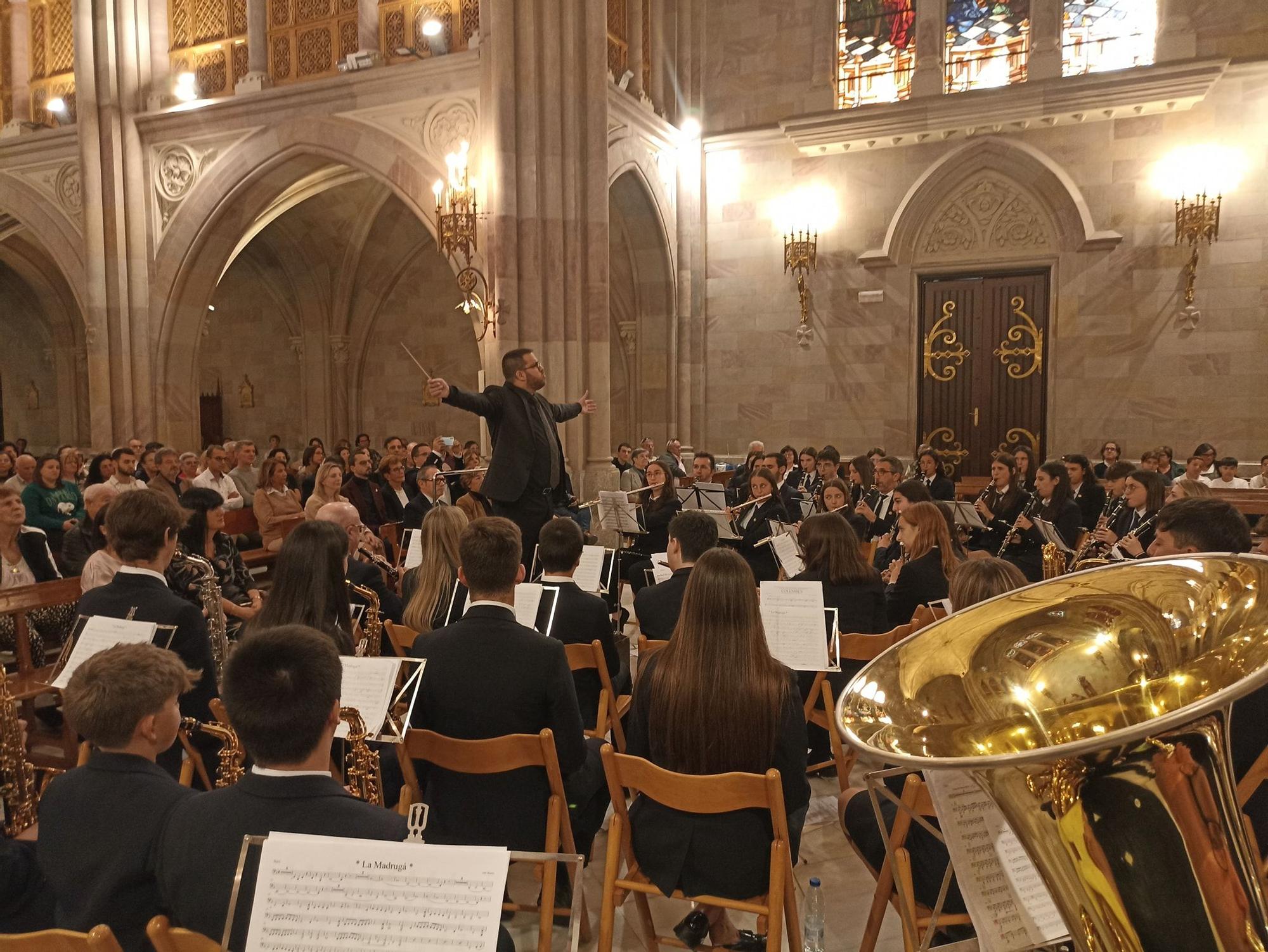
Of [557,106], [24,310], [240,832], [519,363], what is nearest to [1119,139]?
[557,106]

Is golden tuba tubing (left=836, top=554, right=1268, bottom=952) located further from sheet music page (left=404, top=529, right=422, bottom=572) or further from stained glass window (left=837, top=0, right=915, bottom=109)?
stained glass window (left=837, top=0, right=915, bottom=109)

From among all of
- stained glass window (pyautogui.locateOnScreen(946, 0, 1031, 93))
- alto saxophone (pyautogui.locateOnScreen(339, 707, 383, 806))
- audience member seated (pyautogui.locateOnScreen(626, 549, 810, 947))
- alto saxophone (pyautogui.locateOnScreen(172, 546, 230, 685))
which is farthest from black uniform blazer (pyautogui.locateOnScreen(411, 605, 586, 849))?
stained glass window (pyautogui.locateOnScreen(946, 0, 1031, 93))

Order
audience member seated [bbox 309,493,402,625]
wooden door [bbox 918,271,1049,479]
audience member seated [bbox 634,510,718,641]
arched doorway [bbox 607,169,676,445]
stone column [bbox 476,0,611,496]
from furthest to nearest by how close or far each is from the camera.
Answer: arched doorway [bbox 607,169,676,445], wooden door [bbox 918,271,1049,479], stone column [bbox 476,0,611,496], audience member seated [bbox 309,493,402,625], audience member seated [bbox 634,510,718,641]

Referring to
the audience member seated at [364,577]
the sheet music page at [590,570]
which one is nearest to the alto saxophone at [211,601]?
the audience member seated at [364,577]

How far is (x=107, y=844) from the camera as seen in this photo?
6.01 feet

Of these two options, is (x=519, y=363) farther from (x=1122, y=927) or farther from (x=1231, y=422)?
(x=1231, y=422)

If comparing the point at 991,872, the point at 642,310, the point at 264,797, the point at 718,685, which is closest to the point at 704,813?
the point at 718,685

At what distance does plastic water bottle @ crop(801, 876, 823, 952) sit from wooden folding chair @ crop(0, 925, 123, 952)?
79.8 inches

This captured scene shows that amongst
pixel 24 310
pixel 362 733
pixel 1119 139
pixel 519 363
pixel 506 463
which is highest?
pixel 1119 139

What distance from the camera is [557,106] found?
31.2 feet

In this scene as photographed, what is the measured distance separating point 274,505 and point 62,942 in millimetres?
6921

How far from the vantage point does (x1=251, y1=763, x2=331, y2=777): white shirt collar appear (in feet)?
5.77

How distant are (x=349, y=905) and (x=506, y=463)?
14.5 ft

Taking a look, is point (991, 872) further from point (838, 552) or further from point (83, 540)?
point (83, 540)
